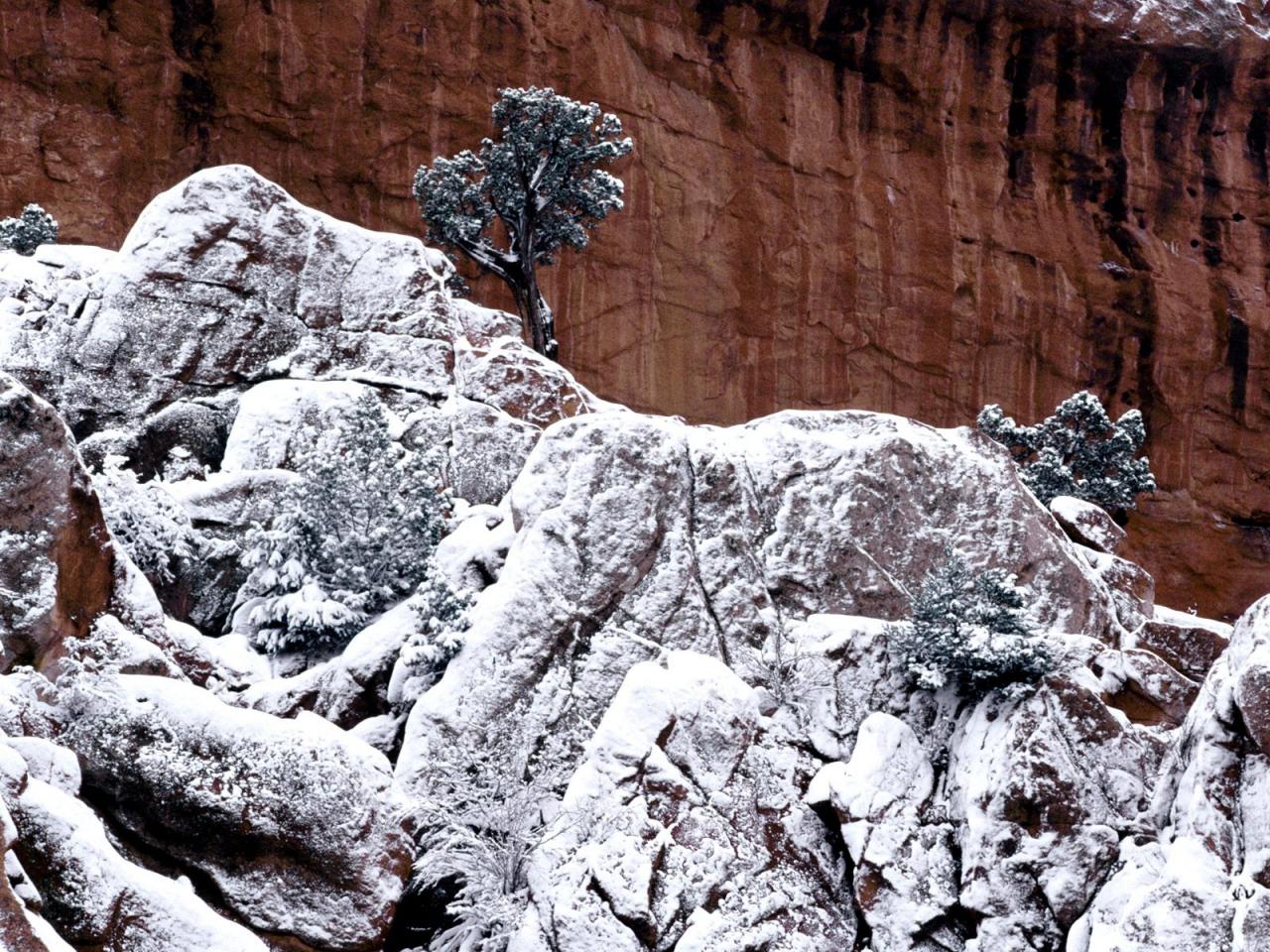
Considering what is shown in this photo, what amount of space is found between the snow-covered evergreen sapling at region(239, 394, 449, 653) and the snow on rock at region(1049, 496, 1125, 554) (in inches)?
384

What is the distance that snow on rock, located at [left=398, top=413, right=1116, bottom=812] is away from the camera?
1427cm

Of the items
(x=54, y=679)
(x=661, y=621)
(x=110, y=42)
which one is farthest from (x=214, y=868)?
(x=110, y=42)

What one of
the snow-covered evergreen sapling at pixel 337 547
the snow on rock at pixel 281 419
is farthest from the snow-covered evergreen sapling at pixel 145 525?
the snow on rock at pixel 281 419

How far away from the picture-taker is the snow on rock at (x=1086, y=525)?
824 inches

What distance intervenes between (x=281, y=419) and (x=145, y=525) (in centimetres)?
355

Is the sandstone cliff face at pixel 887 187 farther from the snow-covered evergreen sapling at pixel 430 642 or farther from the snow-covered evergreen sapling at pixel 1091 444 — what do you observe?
the snow-covered evergreen sapling at pixel 430 642

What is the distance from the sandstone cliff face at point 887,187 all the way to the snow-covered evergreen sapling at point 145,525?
25.6 meters

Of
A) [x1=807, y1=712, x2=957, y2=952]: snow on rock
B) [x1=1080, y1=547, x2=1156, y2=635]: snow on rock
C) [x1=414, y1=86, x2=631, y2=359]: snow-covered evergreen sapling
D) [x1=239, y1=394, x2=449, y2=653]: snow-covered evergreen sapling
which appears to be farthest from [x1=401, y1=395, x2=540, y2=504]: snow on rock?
[x1=414, y1=86, x2=631, y2=359]: snow-covered evergreen sapling

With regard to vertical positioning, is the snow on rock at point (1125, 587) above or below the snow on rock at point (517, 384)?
below

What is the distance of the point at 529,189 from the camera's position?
30.5 meters

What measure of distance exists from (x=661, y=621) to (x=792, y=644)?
139 centimetres

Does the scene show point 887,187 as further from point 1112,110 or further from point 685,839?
point 685,839

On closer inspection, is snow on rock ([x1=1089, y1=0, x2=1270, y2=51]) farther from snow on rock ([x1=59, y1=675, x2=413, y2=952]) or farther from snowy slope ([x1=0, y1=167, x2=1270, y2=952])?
snow on rock ([x1=59, y1=675, x2=413, y2=952])

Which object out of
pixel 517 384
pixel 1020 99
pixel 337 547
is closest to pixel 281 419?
pixel 517 384
